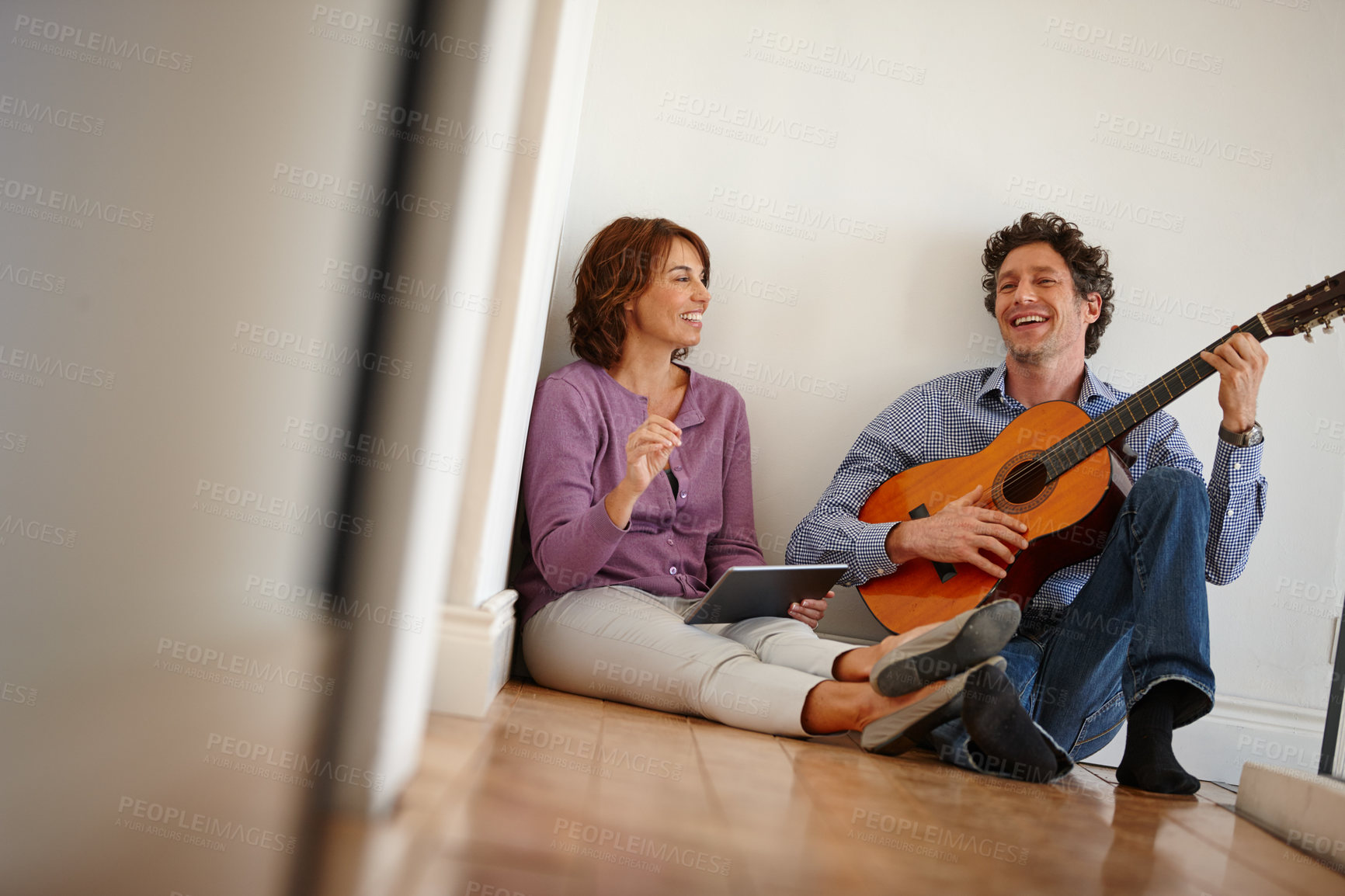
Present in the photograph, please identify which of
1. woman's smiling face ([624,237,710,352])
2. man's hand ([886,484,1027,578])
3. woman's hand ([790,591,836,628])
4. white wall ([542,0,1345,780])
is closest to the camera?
man's hand ([886,484,1027,578])

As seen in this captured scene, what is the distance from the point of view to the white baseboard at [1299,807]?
Answer: 4.62 ft

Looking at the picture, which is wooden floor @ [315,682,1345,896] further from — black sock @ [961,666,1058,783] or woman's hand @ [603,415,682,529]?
woman's hand @ [603,415,682,529]

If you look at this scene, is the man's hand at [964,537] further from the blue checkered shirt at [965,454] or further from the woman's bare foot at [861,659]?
the woman's bare foot at [861,659]

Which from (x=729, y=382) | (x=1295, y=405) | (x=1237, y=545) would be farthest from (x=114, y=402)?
(x=1295, y=405)

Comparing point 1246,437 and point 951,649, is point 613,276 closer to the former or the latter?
point 951,649

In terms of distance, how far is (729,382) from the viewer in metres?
2.44

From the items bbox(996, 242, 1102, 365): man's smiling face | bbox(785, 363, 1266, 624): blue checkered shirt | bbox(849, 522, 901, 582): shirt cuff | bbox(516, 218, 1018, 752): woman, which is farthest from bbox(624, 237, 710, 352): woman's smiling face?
bbox(996, 242, 1102, 365): man's smiling face

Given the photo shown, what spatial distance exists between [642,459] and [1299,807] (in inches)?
48.9

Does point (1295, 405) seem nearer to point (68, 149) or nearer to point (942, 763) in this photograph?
point (942, 763)

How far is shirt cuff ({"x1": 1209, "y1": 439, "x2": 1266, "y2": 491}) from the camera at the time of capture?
1948mm

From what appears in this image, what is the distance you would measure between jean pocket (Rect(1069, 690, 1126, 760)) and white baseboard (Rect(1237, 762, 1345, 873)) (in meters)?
0.24

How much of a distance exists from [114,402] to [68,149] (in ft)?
0.61

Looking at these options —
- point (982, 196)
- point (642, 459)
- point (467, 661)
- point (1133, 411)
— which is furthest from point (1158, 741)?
point (982, 196)

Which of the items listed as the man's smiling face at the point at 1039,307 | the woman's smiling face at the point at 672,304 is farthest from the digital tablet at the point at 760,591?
the man's smiling face at the point at 1039,307
